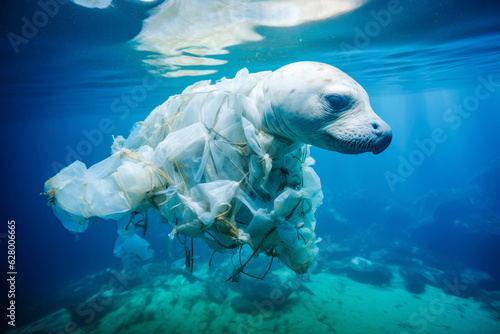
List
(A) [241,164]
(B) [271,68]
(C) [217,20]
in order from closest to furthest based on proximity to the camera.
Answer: (A) [241,164]
(C) [217,20]
(B) [271,68]

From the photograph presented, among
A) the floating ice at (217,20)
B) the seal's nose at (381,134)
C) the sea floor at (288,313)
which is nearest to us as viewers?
the seal's nose at (381,134)

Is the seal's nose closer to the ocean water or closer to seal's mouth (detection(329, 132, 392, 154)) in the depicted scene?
seal's mouth (detection(329, 132, 392, 154))

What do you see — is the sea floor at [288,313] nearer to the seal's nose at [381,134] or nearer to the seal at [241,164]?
the seal at [241,164]

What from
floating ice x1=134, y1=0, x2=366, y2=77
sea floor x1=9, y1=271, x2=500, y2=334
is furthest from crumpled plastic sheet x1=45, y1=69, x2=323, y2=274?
floating ice x1=134, y1=0, x2=366, y2=77

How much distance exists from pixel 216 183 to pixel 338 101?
128 centimetres

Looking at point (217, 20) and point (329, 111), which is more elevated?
point (217, 20)

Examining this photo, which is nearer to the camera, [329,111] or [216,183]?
[329,111]

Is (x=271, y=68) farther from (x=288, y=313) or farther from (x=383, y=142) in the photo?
(x=383, y=142)

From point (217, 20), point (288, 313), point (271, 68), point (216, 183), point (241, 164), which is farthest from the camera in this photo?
point (271, 68)

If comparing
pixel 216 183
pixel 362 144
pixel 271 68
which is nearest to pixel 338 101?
pixel 362 144

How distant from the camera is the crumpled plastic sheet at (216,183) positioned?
2209mm

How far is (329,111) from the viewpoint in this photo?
6.20 feet

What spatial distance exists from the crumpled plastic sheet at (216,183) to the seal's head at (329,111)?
39cm

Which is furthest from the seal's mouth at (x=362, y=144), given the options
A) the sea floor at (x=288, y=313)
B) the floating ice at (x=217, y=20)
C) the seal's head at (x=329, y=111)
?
the floating ice at (x=217, y=20)
